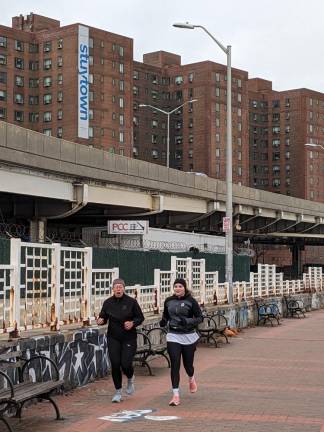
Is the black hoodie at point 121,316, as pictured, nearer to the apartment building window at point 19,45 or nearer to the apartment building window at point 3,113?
the apartment building window at point 3,113

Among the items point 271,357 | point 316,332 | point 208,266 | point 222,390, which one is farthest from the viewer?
point 208,266

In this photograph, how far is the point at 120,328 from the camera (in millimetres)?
9094

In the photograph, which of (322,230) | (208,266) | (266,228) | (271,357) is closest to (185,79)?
(322,230)

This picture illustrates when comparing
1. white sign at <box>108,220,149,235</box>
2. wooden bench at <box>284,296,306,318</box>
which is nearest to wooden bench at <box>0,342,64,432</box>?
wooden bench at <box>284,296,306,318</box>

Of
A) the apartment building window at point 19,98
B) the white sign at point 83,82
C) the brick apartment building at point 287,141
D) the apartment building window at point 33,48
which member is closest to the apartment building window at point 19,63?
the apartment building window at point 33,48

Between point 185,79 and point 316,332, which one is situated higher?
point 185,79

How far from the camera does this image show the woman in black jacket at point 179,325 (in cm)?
906

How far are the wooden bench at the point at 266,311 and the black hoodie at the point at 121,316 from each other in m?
14.6

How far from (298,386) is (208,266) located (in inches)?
548

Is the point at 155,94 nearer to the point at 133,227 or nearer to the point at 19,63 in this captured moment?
the point at 19,63

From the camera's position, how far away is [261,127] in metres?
175

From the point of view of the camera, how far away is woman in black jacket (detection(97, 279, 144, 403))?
357 inches

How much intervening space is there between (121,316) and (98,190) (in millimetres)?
27631

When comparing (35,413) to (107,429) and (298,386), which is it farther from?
(298,386)
